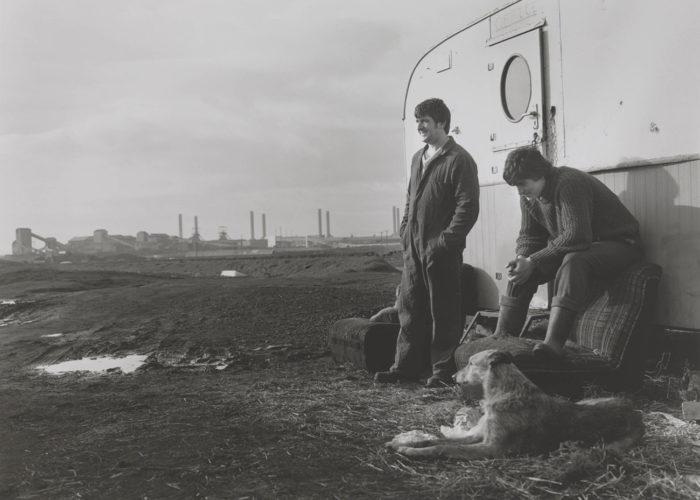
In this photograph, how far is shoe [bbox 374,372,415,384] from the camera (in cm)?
536

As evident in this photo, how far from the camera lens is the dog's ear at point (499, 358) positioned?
11.6 feet

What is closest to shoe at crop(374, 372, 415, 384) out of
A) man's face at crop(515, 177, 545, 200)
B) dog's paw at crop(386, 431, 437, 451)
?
dog's paw at crop(386, 431, 437, 451)

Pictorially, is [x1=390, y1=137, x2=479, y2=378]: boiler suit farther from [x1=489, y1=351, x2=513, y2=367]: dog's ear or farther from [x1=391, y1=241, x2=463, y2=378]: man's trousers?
[x1=489, y1=351, x2=513, y2=367]: dog's ear

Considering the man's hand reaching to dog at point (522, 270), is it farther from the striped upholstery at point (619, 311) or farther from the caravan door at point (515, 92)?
the caravan door at point (515, 92)

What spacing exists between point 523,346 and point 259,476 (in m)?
1.91

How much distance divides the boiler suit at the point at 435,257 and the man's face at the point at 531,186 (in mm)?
578

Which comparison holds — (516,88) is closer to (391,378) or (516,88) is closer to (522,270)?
(522,270)

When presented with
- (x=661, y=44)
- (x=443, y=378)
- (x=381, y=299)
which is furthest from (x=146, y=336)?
(x=661, y=44)

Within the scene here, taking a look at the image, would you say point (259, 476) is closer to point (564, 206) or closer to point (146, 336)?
point (564, 206)

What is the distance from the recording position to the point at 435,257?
203 inches

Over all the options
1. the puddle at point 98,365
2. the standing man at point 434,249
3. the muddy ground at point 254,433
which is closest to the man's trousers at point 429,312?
the standing man at point 434,249

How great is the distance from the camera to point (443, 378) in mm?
5082

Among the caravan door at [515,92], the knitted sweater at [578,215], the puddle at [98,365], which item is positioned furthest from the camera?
the puddle at [98,365]

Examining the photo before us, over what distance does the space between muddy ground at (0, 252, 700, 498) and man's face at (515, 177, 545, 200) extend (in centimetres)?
149
